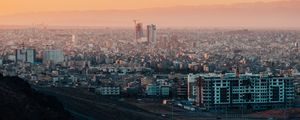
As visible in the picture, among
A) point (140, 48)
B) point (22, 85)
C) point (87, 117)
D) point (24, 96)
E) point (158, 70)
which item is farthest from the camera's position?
point (140, 48)

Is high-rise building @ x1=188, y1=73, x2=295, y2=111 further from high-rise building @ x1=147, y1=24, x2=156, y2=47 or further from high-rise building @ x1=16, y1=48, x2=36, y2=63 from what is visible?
high-rise building @ x1=147, y1=24, x2=156, y2=47

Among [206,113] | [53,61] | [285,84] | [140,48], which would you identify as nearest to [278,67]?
[53,61]

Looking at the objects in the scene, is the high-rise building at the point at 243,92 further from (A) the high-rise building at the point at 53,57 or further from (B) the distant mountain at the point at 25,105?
(A) the high-rise building at the point at 53,57

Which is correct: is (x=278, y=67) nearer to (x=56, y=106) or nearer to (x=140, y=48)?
(x=140, y=48)

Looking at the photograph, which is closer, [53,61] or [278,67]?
[278,67]

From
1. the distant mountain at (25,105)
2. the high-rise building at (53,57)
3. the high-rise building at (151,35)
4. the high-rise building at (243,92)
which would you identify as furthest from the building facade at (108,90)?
the high-rise building at (151,35)

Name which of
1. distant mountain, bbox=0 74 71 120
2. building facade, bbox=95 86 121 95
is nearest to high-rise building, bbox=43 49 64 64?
building facade, bbox=95 86 121 95

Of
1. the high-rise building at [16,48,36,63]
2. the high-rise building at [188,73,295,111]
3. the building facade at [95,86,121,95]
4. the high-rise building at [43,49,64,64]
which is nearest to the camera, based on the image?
the high-rise building at [188,73,295,111]
